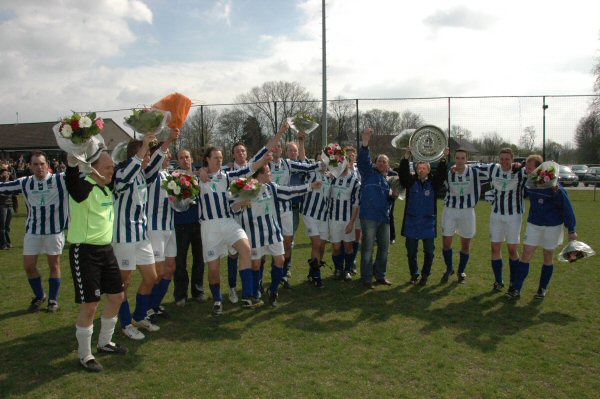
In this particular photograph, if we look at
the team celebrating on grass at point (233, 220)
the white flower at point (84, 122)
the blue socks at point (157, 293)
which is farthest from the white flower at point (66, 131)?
the blue socks at point (157, 293)

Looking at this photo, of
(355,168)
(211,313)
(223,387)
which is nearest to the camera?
(223,387)

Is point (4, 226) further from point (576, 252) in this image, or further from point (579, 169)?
point (579, 169)

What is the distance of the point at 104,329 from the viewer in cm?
484

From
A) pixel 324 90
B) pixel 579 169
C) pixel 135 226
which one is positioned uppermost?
pixel 324 90

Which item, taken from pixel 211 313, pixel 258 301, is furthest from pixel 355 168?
pixel 211 313

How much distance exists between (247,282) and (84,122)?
2828 millimetres

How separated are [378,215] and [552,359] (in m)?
3.29

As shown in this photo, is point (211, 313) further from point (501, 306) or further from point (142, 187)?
A: point (501, 306)

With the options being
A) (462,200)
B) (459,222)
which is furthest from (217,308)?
(462,200)

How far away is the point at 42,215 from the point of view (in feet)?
20.6

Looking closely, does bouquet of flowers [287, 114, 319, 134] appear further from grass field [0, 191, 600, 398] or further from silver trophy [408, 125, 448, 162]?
grass field [0, 191, 600, 398]

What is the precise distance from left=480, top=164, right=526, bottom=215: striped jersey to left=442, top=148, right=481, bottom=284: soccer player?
1.12ft

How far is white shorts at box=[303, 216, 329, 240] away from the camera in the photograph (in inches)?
296

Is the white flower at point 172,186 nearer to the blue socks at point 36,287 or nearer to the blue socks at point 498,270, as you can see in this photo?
the blue socks at point 36,287
